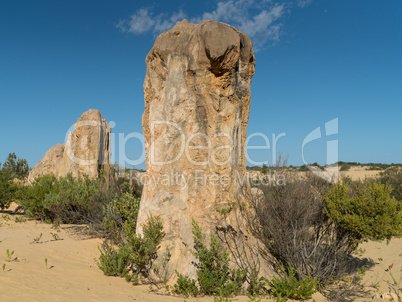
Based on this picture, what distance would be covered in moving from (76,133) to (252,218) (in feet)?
30.1

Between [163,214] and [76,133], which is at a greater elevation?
[76,133]

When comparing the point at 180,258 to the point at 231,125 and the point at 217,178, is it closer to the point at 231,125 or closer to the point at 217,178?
the point at 217,178

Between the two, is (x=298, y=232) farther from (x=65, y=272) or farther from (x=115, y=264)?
(x=65, y=272)

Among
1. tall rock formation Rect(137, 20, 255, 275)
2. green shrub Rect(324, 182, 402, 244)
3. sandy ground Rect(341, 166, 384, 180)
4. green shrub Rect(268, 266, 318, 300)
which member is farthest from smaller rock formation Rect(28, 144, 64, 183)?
sandy ground Rect(341, 166, 384, 180)

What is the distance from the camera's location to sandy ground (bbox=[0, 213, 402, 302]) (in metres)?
4.24

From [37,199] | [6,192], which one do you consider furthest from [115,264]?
[6,192]

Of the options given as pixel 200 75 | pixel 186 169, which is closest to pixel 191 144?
pixel 186 169

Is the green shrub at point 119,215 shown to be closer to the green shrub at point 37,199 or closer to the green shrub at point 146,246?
the green shrub at point 146,246

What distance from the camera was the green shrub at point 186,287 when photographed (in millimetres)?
4641

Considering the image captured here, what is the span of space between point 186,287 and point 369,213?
3.49m

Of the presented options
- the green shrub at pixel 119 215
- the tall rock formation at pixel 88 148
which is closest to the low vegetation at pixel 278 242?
the green shrub at pixel 119 215

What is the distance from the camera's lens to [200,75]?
218 inches

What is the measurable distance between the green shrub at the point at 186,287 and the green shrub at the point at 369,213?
2927 mm

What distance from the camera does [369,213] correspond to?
531 cm
